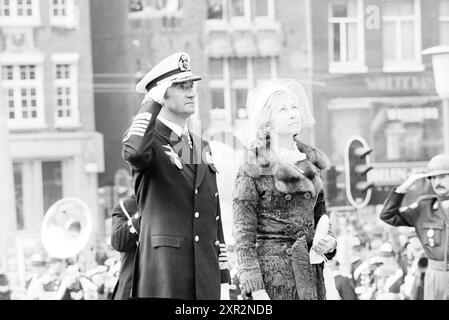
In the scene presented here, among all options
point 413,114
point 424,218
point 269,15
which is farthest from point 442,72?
point 269,15

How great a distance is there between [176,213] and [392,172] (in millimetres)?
1757

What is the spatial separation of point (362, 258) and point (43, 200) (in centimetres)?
152

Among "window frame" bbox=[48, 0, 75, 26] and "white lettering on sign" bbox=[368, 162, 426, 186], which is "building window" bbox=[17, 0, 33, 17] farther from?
"white lettering on sign" bbox=[368, 162, 426, 186]

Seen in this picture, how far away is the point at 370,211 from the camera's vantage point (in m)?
5.81

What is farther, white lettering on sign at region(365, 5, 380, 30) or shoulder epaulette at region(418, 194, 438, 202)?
white lettering on sign at region(365, 5, 380, 30)

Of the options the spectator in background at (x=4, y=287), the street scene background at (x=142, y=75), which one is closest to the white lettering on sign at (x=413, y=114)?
the street scene background at (x=142, y=75)

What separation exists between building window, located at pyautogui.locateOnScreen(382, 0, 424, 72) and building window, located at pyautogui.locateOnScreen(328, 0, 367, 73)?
4.4 inches

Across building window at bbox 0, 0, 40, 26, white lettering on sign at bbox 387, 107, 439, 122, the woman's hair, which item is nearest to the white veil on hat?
the woman's hair

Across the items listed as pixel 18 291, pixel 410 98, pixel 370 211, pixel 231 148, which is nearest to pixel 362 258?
pixel 370 211

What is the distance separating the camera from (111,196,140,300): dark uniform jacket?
4.73 metres

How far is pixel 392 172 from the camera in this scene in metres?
5.83

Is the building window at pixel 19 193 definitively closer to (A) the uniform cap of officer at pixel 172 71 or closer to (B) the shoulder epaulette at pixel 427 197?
(A) the uniform cap of officer at pixel 172 71

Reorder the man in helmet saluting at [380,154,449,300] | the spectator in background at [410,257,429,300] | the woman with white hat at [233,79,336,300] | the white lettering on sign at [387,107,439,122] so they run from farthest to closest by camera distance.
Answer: the white lettering on sign at [387,107,439,122]
the spectator in background at [410,257,429,300]
the man in helmet saluting at [380,154,449,300]
the woman with white hat at [233,79,336,300]
